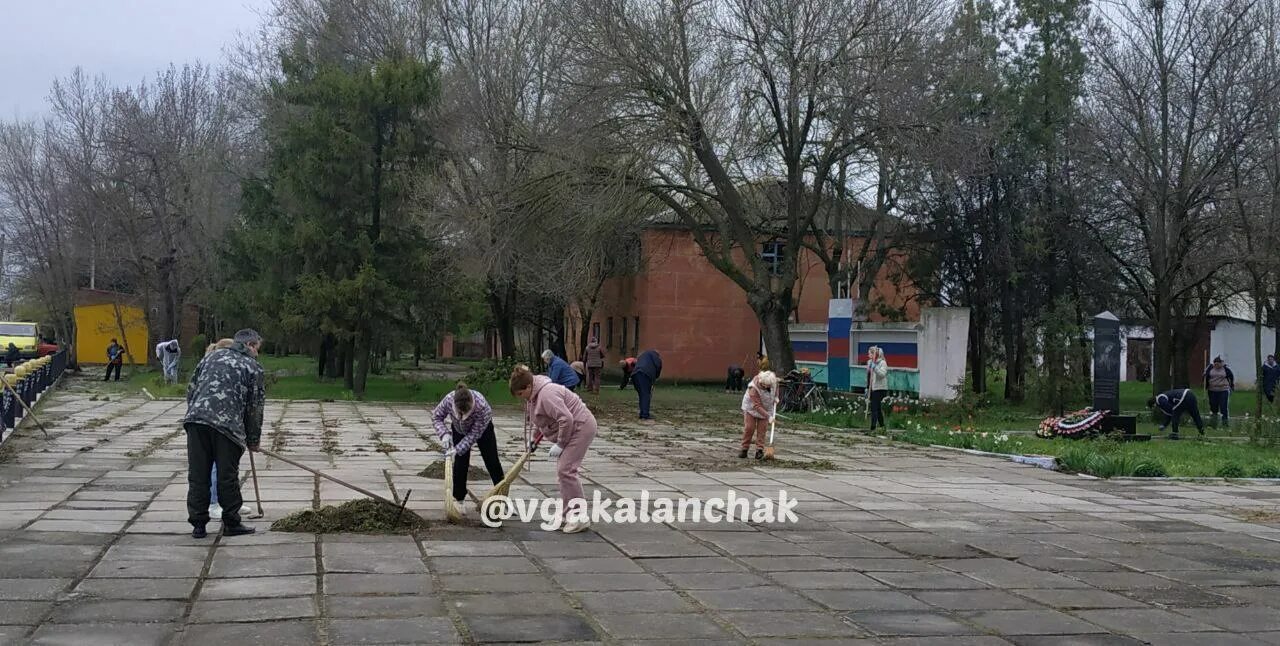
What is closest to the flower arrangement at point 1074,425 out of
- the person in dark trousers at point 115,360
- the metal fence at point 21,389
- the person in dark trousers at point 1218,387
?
the person in dark trousers at point 1218,387

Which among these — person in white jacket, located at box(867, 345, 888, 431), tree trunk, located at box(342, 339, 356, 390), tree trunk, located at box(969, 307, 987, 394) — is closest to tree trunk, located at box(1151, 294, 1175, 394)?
tree trunk, located at box(969, 307, 987, 394)

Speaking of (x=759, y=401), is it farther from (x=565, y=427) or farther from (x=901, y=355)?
(x=901, y=355)

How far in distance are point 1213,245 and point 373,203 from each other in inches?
813

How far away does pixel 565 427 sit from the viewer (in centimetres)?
962

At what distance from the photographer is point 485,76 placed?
29953 mm

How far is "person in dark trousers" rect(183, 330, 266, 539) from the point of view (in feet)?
29.1

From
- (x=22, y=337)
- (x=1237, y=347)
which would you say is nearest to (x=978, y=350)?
(x=1237, y=347)

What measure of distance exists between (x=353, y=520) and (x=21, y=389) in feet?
43.5

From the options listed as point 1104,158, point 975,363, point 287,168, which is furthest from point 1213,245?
point 287,168

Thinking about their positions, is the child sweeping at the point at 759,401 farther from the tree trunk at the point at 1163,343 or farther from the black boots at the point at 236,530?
the tree trunk at the point at 1163,343

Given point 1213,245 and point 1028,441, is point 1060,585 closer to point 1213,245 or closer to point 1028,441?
point 1028,441

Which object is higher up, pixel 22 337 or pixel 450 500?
pixel 22 337

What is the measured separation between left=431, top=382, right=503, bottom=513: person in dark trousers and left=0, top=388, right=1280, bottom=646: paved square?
0.55 metres

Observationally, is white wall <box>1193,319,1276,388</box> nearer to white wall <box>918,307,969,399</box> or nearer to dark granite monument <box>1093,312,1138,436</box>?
white wall <box>918,307,969,399</box>
